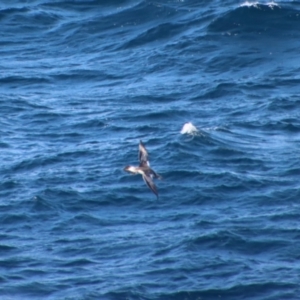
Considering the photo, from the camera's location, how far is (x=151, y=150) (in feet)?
109

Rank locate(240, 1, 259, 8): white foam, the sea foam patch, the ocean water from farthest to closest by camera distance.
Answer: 1. locate(240, 1, 259, 8): white foam
2. the sea foam patch
3. the ocean water

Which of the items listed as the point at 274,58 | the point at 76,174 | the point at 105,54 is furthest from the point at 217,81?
the point at 76,174

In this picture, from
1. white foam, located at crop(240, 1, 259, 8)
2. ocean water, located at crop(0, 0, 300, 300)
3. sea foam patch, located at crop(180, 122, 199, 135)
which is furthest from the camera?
white foam, located at crop(240, 1, 259, 8)

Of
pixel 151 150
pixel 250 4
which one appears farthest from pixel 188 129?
pixel 250 4

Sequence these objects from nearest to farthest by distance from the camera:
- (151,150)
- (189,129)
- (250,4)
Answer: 1. (151,150)
2. (189,129)
3. (250,4)

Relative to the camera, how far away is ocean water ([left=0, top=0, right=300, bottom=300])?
86.6 ft

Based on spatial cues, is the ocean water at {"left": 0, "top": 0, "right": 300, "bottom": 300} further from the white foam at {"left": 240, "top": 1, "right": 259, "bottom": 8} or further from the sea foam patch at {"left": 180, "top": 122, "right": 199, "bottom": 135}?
the sea foam patch at {"left": 180, "top": 122, "right": 199, "bottom": 135}

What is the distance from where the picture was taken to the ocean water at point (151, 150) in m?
26.4

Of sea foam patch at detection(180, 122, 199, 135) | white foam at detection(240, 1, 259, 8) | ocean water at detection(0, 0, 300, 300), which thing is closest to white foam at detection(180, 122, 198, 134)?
sea foam patch at detection(180, 122, 199, 135)

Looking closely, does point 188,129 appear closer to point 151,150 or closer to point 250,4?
point 151,150

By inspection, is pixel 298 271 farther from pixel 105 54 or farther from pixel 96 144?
pixel 105 54

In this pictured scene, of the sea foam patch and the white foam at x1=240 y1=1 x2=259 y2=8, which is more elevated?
the white foam at x1=240 y1=1 x2=259 y2=8

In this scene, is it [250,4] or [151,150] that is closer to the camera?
[151,150]

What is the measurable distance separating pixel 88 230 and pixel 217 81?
39.9ft
